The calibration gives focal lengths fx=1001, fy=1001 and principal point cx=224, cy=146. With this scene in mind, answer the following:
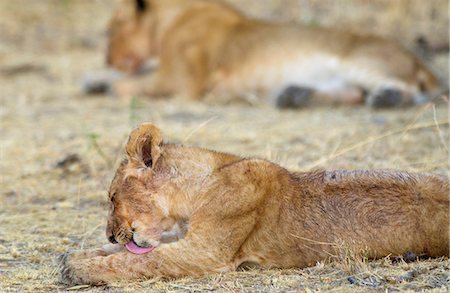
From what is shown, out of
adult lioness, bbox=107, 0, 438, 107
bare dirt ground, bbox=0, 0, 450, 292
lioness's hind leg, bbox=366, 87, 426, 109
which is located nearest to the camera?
bare dirt ground, bbox=0, 0, 450, 292

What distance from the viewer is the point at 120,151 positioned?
20.7 ft

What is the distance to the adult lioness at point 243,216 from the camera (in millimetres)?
3777

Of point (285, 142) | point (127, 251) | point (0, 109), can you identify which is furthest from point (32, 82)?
point (127, 251)

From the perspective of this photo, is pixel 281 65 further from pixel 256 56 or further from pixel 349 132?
pixel 349 132

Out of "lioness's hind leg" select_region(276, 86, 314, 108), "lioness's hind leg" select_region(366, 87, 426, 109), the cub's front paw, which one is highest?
the cub's front paw

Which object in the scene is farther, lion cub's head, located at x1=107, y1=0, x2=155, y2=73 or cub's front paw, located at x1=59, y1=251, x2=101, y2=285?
lion cub's head, located at x1=107, y1=0, x2=155, y2=73

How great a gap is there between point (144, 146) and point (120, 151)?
2.31 m

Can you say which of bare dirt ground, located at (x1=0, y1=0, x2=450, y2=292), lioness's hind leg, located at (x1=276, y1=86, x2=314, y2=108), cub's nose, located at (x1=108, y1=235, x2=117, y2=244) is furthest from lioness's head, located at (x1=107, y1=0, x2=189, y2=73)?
cub's nose, located at (x1=108, y1=235, x2=117, y2=244)

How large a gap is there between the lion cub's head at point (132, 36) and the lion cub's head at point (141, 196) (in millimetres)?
5622

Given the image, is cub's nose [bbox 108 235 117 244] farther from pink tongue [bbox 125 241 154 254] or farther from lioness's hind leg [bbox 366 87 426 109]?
lioness's hind leg [bbox 366 87 426 109]

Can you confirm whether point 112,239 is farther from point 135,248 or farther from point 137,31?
point 137,31

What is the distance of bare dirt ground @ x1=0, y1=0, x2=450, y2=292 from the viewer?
3705mm

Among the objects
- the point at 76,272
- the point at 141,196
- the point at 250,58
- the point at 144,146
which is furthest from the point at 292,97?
the point at 76,272

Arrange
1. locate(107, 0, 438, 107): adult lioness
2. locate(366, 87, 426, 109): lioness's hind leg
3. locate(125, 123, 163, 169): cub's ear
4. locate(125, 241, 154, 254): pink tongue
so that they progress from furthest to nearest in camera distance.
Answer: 1. locate(107, 0, 438, 107): adult lioness
2. locate(366, 87, 426, 109): lioness's hind leg
3. locate(125, 123, 163, 169): cub's ear
4. locate(125, 241, 154, 254): pink tongue
